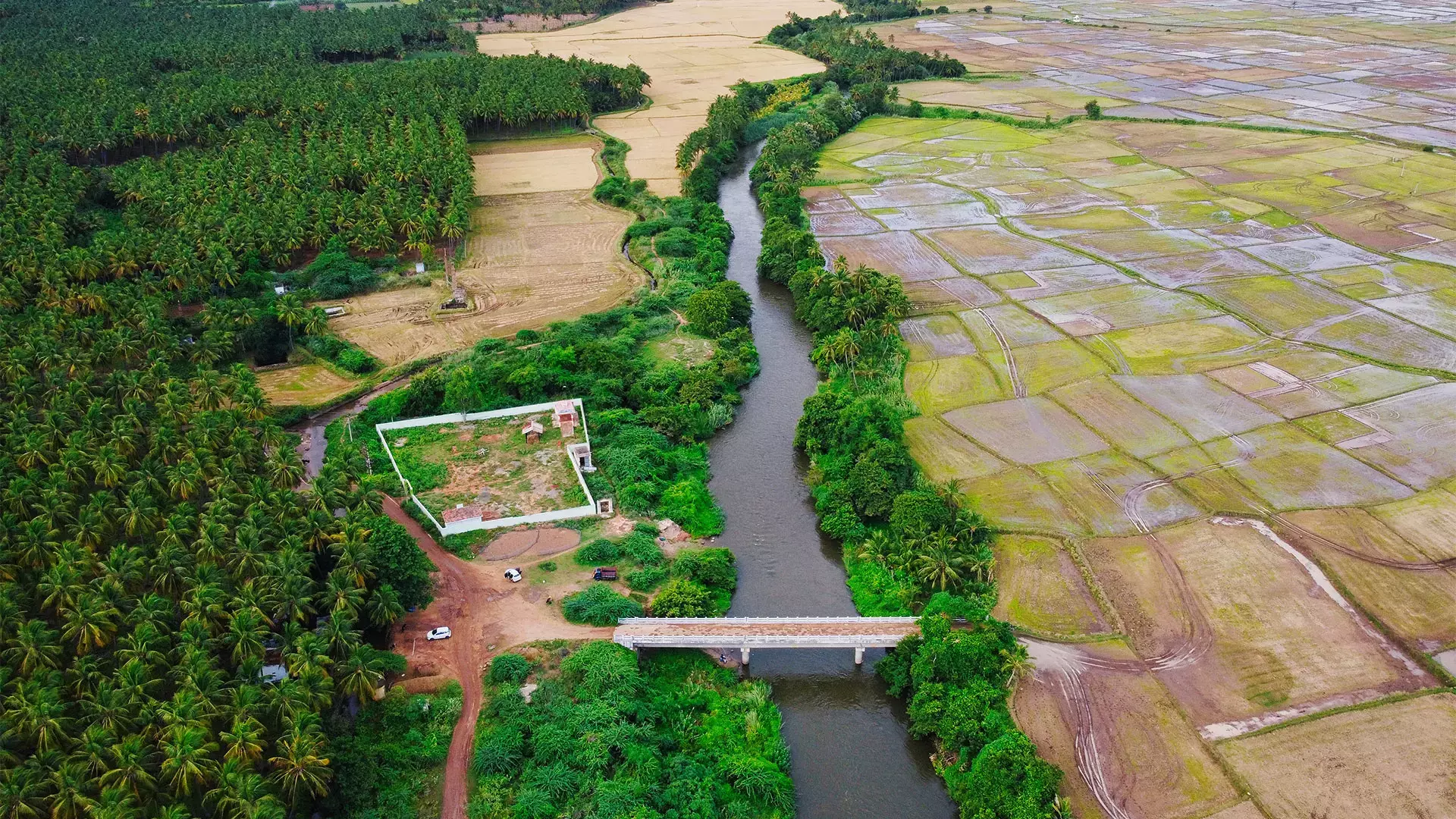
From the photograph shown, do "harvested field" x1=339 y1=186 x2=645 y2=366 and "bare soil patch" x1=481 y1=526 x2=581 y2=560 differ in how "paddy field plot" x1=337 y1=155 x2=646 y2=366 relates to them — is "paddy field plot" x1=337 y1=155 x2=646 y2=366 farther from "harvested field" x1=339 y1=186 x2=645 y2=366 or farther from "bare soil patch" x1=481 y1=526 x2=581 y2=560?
"bare soil patch" x1=481 y1=526 x2=581 y2=560

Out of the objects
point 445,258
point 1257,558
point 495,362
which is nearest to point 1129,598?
point 1257,558

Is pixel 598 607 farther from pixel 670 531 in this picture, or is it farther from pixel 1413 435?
pixel 1413 435

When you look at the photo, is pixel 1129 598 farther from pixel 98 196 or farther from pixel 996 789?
pixel 98 196

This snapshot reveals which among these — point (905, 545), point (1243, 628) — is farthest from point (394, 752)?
point (1243, 628)

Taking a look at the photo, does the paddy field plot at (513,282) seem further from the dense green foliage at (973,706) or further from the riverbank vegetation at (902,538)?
the dense green foliage at (973,706)

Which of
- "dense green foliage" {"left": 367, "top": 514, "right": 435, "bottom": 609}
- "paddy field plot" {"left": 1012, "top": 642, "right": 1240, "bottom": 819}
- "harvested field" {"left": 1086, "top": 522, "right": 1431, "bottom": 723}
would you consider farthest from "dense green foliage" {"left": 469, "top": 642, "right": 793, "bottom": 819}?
"harvested field" {"left": 1086, "top": 522, "right": 1431, "bottom": 723}

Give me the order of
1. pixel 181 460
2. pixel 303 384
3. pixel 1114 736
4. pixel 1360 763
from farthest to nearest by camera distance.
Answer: pixel 303 384
pixel 181 460
pixel 1114 736
pixel 1360 763

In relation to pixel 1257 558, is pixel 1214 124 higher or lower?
higher
